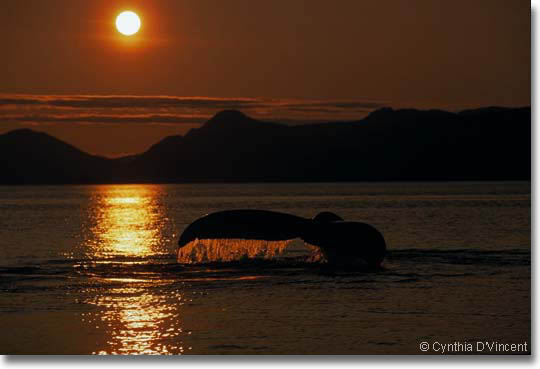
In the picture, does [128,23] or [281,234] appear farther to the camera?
[128,23]

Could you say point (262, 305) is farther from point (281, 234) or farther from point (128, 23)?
point (128, 23)

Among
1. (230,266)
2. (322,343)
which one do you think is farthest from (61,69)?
(322,343)

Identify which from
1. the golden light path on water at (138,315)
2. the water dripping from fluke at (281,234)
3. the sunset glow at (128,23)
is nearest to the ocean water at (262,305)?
the golden light path on water at (138,315)

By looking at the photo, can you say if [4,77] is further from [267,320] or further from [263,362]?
[263,362]

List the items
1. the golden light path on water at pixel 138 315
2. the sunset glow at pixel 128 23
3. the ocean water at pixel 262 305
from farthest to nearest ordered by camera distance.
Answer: the sunset glow at pixel 128 23 → the ocean water at pixel 262 305 → the golden light path on water at pixel 138 315

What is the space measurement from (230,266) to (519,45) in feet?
32.6

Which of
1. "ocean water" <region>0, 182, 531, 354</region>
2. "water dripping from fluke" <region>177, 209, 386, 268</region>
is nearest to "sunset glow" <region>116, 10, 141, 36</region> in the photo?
"water dripping from fluke" <region>177, 209, 386, 268</region>

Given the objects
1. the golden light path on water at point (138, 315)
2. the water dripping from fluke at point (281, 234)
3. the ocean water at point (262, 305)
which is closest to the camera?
the golden light path on water at point (138, 315)

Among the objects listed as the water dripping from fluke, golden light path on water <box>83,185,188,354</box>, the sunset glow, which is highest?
the sunset glow

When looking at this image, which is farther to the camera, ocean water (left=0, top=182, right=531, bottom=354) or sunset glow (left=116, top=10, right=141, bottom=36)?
sunset glow (left=116, top=10, right=141, bottom=36)

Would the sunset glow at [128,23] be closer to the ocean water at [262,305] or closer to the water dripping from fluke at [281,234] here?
the water dripping from fluke at [281,234]

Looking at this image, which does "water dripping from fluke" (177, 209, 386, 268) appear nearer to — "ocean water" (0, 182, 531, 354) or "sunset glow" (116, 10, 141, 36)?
"ocean water" (0, 182, 531, 354)

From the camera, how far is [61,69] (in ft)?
89.3

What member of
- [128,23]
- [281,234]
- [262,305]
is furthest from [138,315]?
[128,23]
